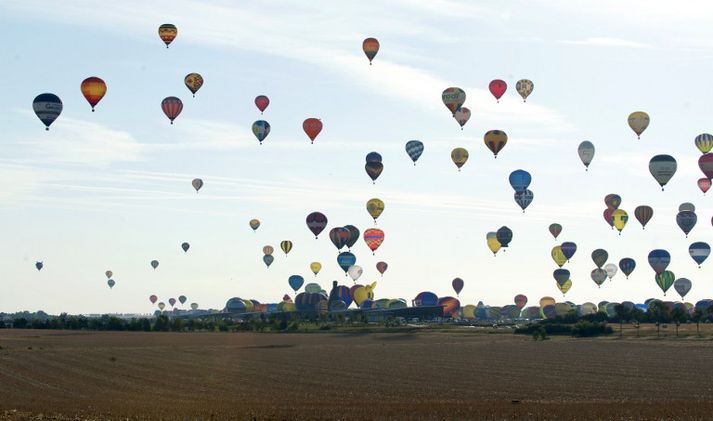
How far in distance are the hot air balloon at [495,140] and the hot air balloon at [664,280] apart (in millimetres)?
42809

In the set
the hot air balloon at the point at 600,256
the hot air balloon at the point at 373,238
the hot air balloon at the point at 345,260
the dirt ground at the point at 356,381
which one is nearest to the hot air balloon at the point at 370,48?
the dirt ground at the point at 356,381

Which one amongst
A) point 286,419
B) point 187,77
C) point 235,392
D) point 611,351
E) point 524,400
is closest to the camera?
point 286,419

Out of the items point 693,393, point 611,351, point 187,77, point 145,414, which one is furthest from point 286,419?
point 187,77

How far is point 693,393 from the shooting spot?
5316cm

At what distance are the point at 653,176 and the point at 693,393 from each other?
69874 millimetres

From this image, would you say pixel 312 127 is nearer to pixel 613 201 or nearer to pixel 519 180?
pixel 519 180

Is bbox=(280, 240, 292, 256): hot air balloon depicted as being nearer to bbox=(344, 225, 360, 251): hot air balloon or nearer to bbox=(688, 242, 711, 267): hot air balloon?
bbox=(344, 225, 360, 251): hot air balloon

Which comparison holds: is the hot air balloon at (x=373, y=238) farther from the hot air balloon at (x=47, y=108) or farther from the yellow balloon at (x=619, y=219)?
the hot air balloon at (x=47, y=108)

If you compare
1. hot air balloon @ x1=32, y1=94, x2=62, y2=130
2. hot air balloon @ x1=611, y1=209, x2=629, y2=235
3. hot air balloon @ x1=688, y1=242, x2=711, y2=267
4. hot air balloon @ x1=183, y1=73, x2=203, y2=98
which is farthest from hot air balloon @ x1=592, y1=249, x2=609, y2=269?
hot air balloon @ x1=32, y1=94, x2=62, y2=130

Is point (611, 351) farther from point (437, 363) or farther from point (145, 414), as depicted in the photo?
point (145, 414)

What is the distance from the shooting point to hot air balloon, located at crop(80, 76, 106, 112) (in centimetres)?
9988

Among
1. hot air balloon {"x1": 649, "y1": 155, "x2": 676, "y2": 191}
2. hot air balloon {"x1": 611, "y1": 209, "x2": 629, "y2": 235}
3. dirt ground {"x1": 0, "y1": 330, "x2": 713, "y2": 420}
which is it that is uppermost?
hot air balloon {"x1": 649, "y1": 155, "x2": 676, "y2": 191}

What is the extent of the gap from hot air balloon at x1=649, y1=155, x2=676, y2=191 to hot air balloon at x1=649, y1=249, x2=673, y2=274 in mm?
28529

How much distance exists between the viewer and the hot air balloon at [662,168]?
12019 cm
